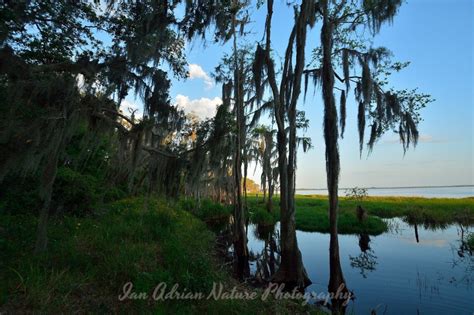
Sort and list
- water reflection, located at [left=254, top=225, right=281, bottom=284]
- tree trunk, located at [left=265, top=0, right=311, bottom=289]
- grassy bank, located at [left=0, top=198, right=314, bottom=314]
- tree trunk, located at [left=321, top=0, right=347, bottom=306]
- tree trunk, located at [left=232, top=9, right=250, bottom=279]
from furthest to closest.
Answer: tree trunk, located at [left=232, top=9, right=250, bottom=279] < water reflection, located at [left=254, top=225, right=281, bottom=284] < tree trunk, located at [left=265, top=0, right=311, bottom=289] < tree trunk, located at [left=321, top=0, right=347, bottom=306] < grassy bank, located at [left=0, top=198, right=314, bottom=314]

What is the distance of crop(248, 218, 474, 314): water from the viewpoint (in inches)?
288

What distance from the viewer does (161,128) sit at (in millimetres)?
7820

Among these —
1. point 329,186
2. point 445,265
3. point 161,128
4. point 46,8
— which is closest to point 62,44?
point 46,8

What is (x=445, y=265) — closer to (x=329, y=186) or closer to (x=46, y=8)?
(x=329, y=186)

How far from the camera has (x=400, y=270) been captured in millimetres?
10258

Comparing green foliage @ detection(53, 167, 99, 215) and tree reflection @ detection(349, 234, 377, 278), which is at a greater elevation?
green foliage @ detection(53, 167, 99, 215)

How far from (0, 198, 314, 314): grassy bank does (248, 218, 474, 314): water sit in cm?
378

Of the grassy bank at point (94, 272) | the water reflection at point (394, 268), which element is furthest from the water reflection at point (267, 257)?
the grassy bank at point (94, 272)

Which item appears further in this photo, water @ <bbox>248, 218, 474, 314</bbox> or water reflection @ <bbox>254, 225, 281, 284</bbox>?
water reflection @ <bbox>254, 225, 281, 284</bbox>

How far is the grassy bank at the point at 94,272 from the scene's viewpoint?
14.4ft

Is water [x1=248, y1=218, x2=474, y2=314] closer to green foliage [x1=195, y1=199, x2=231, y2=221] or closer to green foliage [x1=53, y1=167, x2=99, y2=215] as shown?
green foliage [x1=195, y1=199, x2=231, y2=221]

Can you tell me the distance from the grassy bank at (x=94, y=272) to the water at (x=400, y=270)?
378 cm

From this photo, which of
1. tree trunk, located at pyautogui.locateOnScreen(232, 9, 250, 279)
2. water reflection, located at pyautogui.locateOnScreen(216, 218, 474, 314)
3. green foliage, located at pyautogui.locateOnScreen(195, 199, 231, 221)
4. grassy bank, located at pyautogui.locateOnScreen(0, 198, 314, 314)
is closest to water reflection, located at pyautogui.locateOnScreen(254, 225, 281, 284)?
water reflection, located at pyautogui.locateOnScreen(216, 218, 474, 314)

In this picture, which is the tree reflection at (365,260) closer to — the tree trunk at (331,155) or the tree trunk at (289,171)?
the tree trunk at (331,155)
